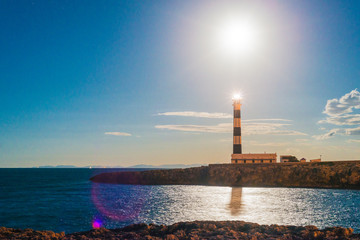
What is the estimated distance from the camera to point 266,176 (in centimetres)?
6756

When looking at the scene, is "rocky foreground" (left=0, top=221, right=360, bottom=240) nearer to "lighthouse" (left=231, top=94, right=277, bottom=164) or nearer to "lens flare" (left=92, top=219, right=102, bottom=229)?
"lens flare" (left=92, top=219, right=102, bottom=229)

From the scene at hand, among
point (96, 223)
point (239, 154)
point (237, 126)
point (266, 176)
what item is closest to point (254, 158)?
point (239, 154)

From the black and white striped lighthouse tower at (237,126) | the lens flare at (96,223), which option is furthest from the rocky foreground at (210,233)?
the black and white striped lighthouse tower at (237,126)

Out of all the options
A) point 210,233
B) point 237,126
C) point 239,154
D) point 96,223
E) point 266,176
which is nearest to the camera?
point 210,233

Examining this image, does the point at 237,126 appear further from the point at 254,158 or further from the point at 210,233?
the point at 210,233

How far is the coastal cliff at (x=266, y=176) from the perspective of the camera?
60688 millimetres

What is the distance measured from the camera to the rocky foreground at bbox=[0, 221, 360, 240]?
14750 mm

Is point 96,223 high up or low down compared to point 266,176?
down

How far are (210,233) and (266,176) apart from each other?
55363mm

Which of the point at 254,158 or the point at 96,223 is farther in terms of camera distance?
the point at 254,158

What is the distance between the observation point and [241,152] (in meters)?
81.4

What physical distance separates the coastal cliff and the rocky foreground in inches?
1963

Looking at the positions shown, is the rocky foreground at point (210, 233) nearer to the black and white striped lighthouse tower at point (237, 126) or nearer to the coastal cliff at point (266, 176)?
the coastal cliff at point (266, 176)

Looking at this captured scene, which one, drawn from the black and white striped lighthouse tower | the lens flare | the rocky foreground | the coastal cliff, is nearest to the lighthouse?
the black and white striped lighthouse tower
